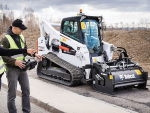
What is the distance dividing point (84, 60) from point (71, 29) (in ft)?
5.24

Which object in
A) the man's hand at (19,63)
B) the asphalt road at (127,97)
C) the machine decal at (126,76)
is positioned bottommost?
the asphalt road at (127,97)

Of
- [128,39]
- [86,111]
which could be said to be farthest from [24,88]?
[128,39]

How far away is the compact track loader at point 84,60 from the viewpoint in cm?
720

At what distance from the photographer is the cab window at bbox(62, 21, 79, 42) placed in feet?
28.5

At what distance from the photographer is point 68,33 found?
356 inches

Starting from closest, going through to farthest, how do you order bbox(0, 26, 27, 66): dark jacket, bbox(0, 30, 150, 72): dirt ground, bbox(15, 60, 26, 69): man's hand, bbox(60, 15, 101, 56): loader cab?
bbox(15, 60, 26, 69): man's hand
bbox(0, 26, 27, 66): dark jacket
bbox(60, 15, 101, 56): loader cab
bbox(0, 30, 150, 72): dirt ground

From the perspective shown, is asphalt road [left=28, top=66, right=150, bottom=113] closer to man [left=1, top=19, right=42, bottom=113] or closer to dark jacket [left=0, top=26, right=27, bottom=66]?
man [left=1, top=19, right=42, bottom=113]

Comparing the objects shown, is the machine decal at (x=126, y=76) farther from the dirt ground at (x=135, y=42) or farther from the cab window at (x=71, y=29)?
the dirt ground at (x=135, y=42)

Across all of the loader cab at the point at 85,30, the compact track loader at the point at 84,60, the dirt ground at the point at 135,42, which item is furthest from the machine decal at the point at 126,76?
the dirt ground at the point at 135,42

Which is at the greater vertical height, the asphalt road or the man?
the man

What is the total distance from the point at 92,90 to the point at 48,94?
1.67 meters

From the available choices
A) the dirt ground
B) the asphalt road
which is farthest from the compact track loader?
the dirt ground

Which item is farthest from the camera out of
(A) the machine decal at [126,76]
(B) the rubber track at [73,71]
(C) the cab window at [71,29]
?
(C) the cab window at [71,29]

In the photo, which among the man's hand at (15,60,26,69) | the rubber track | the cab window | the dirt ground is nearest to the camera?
the man's hand at (15,60,26,69)
